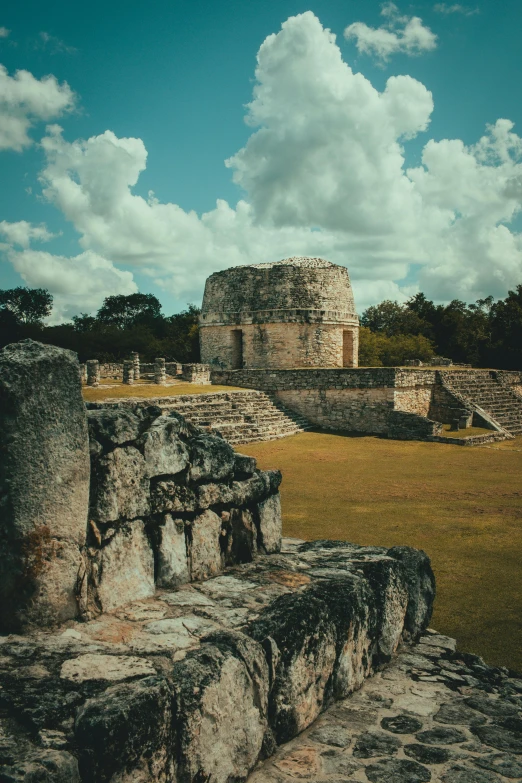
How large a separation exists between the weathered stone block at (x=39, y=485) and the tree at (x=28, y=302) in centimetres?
4268

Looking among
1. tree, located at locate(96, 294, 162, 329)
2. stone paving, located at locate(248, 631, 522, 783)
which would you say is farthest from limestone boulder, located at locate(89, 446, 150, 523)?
tree, located at locate(96, 294, 162, 329)

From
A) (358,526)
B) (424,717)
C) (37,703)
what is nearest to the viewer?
(37,703)

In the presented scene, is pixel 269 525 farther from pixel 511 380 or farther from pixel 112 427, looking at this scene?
pixel 511 380

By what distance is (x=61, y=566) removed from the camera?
10.5ft

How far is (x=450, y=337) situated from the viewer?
3881 centimetres

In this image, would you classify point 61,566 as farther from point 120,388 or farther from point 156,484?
point 120,388

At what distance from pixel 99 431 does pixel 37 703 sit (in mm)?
1541

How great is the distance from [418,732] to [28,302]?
148 ft

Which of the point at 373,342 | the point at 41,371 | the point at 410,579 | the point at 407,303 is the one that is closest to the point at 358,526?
the point at 410,579

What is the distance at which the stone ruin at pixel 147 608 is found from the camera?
2.46m

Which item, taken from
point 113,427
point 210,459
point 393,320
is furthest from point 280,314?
point 393,320

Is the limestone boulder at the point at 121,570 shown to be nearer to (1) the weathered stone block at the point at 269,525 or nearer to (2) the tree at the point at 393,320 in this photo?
(1) the weathered stone block at the point at 269,525

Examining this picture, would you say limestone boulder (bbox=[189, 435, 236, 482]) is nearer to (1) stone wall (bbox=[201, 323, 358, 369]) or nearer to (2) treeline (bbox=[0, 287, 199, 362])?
(1) stone wall (bbox=[201, 323, 358, 369])

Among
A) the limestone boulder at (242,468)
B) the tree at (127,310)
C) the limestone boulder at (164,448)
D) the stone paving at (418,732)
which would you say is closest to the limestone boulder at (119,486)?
the limestone boulder at (164,448)
